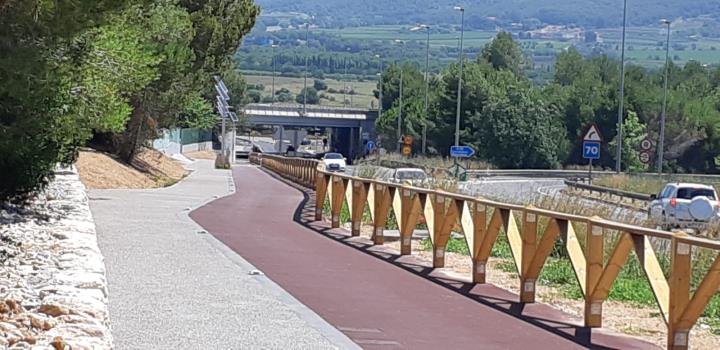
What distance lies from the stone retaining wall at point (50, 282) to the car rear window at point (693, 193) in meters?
20.1

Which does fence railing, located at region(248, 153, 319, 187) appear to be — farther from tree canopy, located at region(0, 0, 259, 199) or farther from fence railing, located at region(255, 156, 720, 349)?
fence railing, located at region(255, 156, 720, 349)

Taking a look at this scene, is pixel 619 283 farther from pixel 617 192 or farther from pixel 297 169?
pixel 297 169

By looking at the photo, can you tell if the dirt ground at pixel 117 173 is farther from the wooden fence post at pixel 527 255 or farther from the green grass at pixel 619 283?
the wooden fence post at pixel 527 255

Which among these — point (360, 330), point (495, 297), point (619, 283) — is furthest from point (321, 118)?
point (360, 330)

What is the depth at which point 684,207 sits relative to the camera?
31.3 metres

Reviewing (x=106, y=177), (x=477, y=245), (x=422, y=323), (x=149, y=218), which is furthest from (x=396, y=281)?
(x=106, y=177)

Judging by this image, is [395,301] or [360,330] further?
[395,301]

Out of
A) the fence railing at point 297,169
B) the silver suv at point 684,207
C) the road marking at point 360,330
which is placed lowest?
the fence railing at point 297,169

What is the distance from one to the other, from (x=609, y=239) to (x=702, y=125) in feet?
204

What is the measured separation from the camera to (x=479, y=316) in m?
Result: 12.9

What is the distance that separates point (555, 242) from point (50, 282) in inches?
299

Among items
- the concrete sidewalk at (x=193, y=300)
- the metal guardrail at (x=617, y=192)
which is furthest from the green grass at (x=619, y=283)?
the metal guardrail at (x=617, y=192)

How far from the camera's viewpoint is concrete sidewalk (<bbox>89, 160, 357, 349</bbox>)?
10.4 metres

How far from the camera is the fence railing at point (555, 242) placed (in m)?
10.8
